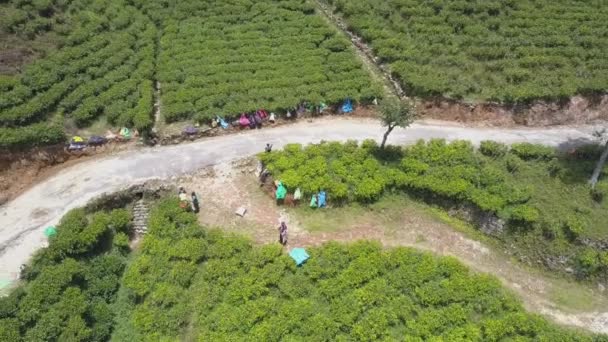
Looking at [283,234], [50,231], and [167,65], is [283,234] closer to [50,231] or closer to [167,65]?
[50,231]

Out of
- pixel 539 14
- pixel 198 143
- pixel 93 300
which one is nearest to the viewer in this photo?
pixel 93 300

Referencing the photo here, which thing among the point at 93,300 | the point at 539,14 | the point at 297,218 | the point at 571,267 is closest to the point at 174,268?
the point at 93,300

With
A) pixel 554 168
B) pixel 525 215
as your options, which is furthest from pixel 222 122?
pixel 554 168

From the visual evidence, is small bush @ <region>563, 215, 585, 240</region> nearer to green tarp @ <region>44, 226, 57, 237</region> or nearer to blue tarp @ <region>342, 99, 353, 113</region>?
blue tarp @ <region>342, 99, 353, 113</region>

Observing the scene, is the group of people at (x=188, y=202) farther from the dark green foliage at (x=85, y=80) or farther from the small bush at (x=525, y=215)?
the small bush at (x=525, y=215)

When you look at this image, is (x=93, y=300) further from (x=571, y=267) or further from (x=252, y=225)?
(x=571, y=267)

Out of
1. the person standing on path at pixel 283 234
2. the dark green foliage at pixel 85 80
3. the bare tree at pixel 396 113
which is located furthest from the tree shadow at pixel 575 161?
the dark green foliage at pixel 85 80
